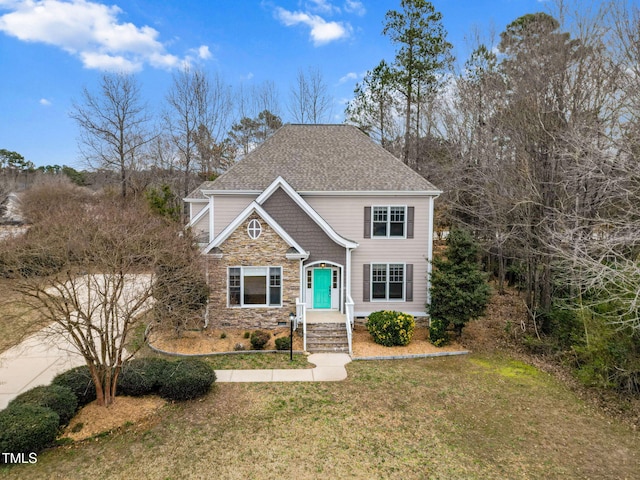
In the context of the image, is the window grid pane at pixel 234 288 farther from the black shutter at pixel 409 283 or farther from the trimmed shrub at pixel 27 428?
the trimmed shrub at pixel 27 428

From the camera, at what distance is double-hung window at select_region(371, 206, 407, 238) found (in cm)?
1647

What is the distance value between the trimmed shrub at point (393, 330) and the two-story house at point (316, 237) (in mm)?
1308

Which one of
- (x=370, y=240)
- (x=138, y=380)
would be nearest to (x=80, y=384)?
(x=138, y=380)

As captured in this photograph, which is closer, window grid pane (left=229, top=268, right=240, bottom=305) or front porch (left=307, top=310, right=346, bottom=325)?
front porch (left=307, top=310, right=346, bottom=325)

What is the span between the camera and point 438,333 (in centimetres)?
1460

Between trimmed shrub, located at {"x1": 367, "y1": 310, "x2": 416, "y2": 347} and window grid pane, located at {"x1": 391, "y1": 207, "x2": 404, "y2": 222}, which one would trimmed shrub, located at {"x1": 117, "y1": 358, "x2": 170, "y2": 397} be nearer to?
trimmed shrub, located at {"x1": 367, "y1": 310, "x2": 416, "y2": 347}

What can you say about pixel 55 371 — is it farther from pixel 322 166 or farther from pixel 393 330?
pixel 322 166

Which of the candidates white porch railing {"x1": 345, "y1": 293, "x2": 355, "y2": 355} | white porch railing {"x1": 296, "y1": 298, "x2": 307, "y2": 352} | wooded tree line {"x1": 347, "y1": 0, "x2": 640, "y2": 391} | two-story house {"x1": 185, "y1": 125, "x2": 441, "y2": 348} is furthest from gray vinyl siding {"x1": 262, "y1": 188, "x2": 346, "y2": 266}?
wooded tree line {"x1": 347, "y1": 0, "x2": 640, "y2": 391}

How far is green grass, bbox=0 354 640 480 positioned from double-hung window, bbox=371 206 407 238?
7008 mm

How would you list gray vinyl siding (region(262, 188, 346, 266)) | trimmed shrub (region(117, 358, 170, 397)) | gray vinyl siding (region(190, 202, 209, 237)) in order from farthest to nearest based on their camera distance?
gray vinyl siding (region(190, 202, 209, 237)) → gray vinyl siding (region(262, 188, 346, 266)) → trimmed shrub (region(117, 358, 170, 397))

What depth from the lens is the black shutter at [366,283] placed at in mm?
16516

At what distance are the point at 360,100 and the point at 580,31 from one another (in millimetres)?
18368

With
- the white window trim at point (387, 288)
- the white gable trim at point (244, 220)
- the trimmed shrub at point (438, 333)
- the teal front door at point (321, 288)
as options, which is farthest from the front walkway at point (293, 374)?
the white gable trim at point (244, 220)

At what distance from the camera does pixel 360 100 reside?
100 feet
